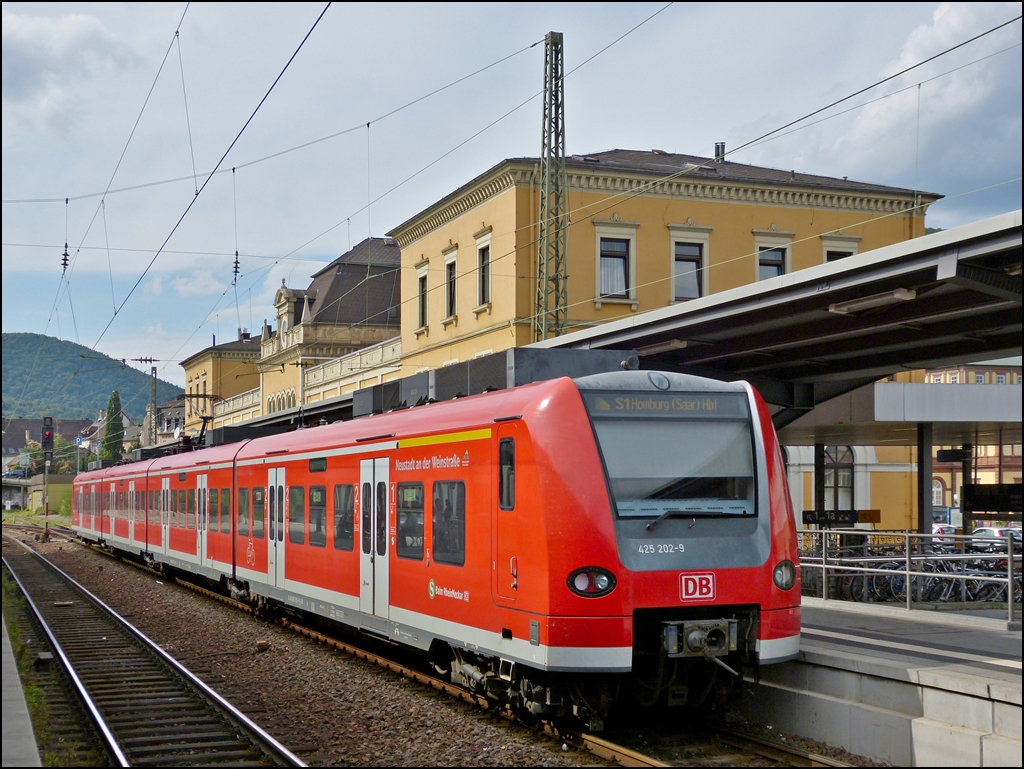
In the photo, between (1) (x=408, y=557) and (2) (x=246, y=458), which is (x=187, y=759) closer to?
(1) (x=408, y=557)

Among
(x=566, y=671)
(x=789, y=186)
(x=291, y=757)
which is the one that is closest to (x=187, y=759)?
(x=291, y=757)

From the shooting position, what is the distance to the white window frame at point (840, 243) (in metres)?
38.7

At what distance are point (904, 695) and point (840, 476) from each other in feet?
107

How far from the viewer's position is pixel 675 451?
9.12 m

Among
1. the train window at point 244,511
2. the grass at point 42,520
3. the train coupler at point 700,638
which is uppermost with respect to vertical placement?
→ the train window at point 244,511

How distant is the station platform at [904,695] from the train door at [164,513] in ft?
59.1

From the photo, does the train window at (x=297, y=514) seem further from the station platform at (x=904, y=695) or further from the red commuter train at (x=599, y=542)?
the station platform at (x=904, y=695)

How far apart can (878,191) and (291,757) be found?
3451cm

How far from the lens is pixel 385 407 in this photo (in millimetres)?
14312

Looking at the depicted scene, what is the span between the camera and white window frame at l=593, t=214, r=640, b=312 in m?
35.6

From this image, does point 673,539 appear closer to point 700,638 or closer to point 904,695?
point 700,638

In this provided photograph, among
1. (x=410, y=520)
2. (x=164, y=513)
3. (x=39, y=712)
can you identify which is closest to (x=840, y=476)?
(x=164, y=513)

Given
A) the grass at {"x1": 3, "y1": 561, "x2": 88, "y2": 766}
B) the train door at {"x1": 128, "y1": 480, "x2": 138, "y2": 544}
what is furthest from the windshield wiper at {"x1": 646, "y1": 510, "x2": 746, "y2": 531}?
the train door at {"x1": 128, "y1": 480, "x2": 138, "y2": 544}

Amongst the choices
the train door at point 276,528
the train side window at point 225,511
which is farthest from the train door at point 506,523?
the train side window at point 225,511
